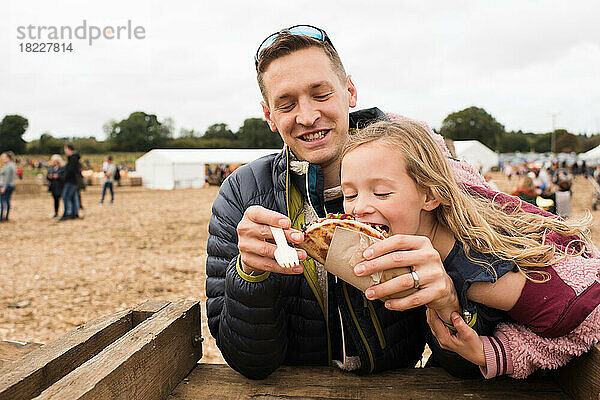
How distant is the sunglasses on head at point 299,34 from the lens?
207 centimetres

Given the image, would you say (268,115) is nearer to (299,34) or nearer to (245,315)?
(299,34)

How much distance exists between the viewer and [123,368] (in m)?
1.25

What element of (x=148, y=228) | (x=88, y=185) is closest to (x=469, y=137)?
(x=88, y=185)

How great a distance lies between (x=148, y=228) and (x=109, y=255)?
14.1ft

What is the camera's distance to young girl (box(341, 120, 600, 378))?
1484 millimetres

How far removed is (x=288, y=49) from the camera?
6.59ft

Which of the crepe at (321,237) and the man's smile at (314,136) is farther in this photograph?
the man's smile at (314,136)

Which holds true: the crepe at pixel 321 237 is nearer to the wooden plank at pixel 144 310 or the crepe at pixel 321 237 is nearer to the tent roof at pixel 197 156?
the wooden plank at pixel 144 310

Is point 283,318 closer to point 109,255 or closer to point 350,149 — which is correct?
point 350,149

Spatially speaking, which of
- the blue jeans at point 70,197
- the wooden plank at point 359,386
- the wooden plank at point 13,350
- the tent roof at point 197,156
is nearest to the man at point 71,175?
the blue jeans at point 70,197

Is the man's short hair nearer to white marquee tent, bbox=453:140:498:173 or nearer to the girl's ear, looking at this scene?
the girl's ear

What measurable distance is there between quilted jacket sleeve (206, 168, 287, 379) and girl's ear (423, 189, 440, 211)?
60 centimetres

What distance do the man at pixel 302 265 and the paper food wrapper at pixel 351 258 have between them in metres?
0.30

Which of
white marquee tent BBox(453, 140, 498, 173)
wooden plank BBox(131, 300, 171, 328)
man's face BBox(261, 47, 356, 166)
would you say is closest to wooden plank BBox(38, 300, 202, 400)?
wooden plank BBox(131, 300, 171, 328)
